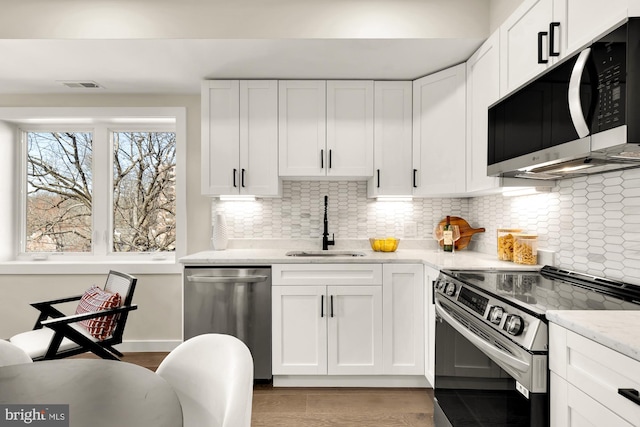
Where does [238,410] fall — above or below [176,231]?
below

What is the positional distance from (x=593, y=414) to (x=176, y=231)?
3062mm

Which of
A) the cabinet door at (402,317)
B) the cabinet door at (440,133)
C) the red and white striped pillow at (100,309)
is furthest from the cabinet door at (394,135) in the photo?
the red and white striped pillow at (100,309)

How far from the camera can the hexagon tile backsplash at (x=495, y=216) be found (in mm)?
1658

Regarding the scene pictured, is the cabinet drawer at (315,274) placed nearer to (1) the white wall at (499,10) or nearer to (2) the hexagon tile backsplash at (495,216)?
(2) the hexagon tile backsplash at (495,216)

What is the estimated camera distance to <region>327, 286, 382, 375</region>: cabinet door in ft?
8.47

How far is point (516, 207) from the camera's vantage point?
2.53 metres

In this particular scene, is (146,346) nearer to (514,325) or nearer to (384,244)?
(384,244)

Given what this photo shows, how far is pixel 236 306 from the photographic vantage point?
2586 mm

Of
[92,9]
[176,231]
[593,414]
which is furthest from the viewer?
[176,231]

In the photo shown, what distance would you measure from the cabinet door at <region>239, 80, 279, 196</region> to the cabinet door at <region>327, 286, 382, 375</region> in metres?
0.97

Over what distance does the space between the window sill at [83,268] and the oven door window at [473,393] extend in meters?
2.30

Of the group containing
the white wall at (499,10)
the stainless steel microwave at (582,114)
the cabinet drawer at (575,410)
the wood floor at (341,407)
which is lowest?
the wood floor at (341,407)

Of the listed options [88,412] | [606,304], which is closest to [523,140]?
[606,304]

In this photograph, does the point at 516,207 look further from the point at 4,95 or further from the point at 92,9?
the point at 4,95
